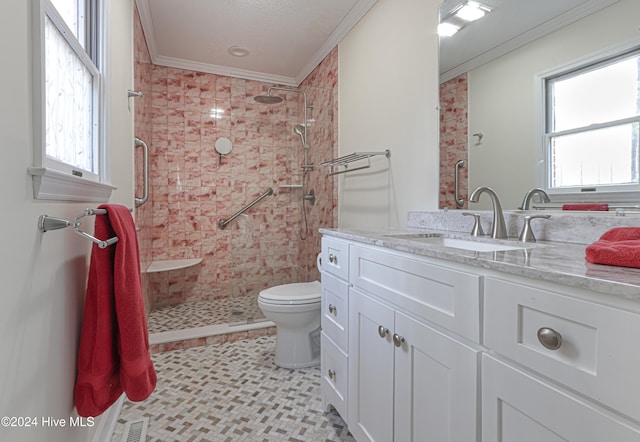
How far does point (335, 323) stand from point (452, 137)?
1.07 meters

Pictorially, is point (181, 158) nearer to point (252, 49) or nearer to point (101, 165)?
point (252, 49)

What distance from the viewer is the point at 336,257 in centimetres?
154

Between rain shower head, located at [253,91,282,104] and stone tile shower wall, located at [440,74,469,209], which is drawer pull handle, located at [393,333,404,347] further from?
rain shower head, located at [253,91,282,104]

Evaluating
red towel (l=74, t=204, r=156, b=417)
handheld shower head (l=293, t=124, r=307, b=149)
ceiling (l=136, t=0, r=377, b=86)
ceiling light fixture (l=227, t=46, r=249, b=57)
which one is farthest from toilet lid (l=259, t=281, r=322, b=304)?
ceiling light fixture (l=227, t=46, r=249, b=57)

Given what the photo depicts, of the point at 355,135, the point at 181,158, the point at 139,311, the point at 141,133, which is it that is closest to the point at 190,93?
the point at 181,158

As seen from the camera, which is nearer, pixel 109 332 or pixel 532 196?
pixel 109 332

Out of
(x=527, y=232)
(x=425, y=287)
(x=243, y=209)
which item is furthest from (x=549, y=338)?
(x=243, y=209)

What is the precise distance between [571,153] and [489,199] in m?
0.36

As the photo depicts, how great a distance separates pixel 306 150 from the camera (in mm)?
3102

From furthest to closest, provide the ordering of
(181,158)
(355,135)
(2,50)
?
(181,158) → (355,135) → (2,50)

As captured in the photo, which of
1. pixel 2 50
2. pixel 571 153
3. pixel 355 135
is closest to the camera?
pixel 2 50

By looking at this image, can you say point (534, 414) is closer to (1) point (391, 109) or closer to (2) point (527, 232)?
(2) point (527, 232)

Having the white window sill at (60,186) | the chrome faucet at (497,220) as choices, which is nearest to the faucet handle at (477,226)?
the chrome faucet at (497,220)

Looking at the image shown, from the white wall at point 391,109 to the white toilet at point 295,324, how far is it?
73cm
